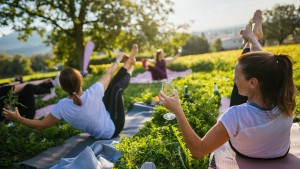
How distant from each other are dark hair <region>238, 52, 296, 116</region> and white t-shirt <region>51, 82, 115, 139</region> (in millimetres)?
2823

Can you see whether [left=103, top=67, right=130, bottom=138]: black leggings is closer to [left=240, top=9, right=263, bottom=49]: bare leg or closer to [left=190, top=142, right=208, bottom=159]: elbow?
[left=240, top=9, right=263, bottom=49]: bare leg

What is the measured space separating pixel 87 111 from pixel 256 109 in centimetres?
298

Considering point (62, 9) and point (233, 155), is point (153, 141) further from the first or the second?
point (62, 9)

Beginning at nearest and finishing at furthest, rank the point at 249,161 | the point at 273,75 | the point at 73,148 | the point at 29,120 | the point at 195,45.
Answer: the point at 273,75 → the point at 249,161 → the point at 29,120 → the point at 73,148 → the point at 195,45

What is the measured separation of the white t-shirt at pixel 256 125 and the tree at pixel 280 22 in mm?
69828

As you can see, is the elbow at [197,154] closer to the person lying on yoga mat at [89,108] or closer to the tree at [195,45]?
the person lying on yoga mat at [89,108]

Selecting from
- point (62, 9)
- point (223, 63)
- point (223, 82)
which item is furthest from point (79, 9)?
point (223, 82)

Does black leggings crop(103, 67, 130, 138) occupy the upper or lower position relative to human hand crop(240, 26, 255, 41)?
lower

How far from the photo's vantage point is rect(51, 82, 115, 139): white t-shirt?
4453mm

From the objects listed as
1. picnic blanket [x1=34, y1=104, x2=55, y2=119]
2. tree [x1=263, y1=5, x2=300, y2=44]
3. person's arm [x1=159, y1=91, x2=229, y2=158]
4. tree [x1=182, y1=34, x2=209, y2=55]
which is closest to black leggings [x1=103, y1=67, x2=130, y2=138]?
person's arm [x1=159, y1=91, x2=229, y2=158]

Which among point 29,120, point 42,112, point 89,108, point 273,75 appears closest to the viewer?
point 273,75

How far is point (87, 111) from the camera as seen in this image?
4.50 m

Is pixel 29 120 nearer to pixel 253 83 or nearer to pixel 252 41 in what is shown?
pixel 253 83

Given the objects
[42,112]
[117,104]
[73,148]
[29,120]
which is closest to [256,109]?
[117,104]
